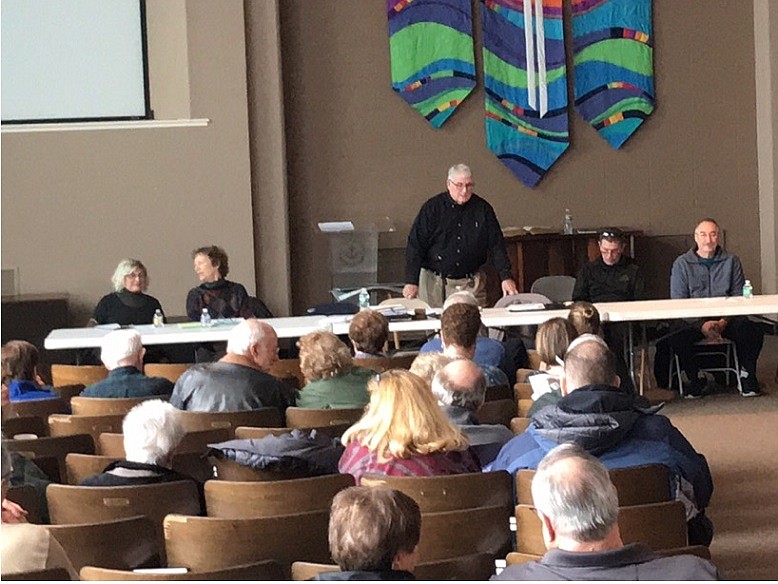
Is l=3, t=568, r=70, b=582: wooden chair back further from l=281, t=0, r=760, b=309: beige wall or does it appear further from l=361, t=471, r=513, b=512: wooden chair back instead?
l=281, t=0, r=760, b=309: beige wall

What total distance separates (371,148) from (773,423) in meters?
5.42

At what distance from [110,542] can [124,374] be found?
2564 millimetres

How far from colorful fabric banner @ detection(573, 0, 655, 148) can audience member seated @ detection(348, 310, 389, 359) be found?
6294 mm

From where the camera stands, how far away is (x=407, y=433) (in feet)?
13.4

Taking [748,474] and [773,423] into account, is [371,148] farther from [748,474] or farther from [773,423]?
[748,474]

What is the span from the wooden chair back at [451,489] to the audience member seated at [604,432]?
0.34m

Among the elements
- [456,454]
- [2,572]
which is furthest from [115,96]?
[2,572]

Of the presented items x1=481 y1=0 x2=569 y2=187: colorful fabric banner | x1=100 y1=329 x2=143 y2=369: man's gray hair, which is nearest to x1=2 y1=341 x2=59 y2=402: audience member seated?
x1=100 y1=329 x2=143 y2=369: man's gray hair

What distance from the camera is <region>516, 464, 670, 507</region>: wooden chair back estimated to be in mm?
3961

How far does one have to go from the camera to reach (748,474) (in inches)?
259

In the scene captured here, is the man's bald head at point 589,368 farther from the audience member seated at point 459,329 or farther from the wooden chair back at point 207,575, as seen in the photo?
the wooden chair back at point 207,575

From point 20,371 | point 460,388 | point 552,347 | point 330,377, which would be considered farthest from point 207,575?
point 20,371

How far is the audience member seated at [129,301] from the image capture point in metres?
9.03

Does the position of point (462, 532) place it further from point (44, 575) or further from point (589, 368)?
point (44, 575)
